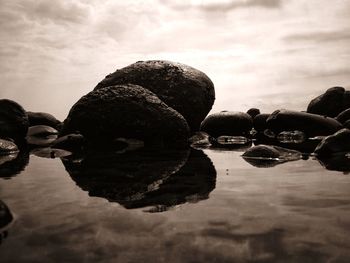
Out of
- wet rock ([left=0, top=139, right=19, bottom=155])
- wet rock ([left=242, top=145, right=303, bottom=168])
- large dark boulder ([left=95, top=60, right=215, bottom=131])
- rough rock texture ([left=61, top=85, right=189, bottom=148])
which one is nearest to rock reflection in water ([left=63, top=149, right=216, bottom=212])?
wet rock ([left=242, top=145, right=303, bottom=168])

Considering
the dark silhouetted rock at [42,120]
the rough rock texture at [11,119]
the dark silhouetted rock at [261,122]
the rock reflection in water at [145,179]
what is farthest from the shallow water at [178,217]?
the dark silhouetted rock at [42,120]

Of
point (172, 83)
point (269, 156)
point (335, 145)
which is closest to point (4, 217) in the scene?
point (269, 156)

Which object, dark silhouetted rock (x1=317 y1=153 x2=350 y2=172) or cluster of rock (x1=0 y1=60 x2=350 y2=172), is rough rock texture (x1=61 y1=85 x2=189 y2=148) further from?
dark silhouetted rock (x1=317 y1=153 x2=350 y2=172)

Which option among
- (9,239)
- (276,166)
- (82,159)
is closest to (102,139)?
(82,159)

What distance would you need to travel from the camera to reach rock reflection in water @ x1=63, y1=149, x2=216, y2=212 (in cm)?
268

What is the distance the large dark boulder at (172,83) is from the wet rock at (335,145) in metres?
5.19

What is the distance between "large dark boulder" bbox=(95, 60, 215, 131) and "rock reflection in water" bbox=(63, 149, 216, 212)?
17.6ft

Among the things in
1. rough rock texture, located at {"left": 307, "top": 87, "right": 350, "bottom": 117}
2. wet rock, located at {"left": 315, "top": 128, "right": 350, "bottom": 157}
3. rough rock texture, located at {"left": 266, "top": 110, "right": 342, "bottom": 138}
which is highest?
rough rock texture, located at {"left": 307, "top": 87, "right": 350, "bottom": 117}

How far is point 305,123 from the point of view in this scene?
11.1 m

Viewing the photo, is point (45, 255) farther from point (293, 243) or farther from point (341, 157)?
point (341, 157)

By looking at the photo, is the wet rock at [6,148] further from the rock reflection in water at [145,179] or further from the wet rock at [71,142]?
the rock reflection in water at [145,179]

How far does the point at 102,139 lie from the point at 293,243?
6.45 metres

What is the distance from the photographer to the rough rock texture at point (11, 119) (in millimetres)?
10167

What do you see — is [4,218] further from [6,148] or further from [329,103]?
[329,103]
